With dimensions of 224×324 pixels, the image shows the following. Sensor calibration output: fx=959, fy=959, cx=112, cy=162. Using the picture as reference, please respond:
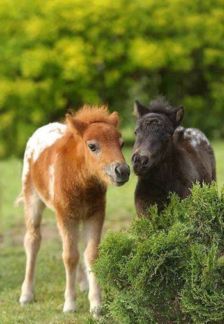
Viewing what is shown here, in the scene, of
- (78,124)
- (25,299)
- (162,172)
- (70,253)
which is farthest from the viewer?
(25,299)

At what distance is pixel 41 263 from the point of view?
10758 millimetres

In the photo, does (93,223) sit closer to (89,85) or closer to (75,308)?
(75,308)

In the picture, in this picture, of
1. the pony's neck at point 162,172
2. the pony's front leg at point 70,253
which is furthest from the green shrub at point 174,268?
the pony's front leg at point 70,253

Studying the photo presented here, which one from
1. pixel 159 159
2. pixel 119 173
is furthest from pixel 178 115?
pixel 119 173

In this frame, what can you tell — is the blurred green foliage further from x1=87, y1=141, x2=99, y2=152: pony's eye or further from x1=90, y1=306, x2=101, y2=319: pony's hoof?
x1=90, y1=306, x2=101, y2=319: pony's hoof

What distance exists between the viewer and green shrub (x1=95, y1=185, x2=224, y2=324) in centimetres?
588

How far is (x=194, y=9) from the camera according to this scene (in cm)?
2444

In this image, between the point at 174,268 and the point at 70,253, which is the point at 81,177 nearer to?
the point at 70,253

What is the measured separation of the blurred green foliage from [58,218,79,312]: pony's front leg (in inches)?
597

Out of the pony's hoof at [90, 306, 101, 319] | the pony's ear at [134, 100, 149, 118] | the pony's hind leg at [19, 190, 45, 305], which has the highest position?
the pony's ear at [134, 100, 149, 118]

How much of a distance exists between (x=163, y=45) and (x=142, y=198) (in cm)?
1710

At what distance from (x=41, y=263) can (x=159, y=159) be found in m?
3.88

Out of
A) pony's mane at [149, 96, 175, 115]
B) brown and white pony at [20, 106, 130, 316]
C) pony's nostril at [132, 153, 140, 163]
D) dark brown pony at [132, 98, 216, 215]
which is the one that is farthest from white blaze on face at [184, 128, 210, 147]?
pony's nostril at [132, 153, 140, 163]

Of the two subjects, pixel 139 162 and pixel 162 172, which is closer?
pixel 139 162
